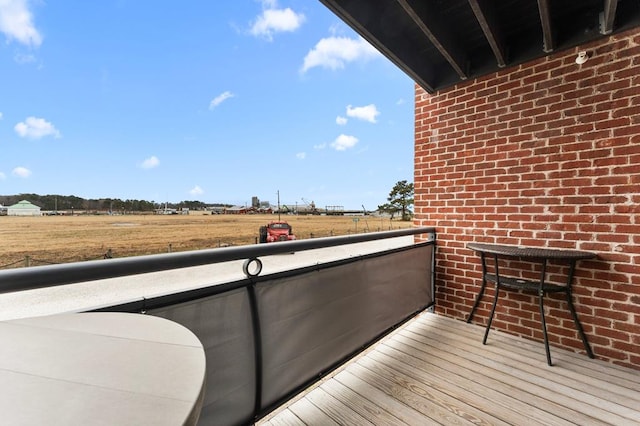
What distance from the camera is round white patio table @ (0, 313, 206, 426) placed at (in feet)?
1.13

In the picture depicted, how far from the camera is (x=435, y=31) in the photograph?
1.89 m

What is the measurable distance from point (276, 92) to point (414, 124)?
38644mm

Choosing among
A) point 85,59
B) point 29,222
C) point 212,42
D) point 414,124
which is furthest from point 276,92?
point 414,124

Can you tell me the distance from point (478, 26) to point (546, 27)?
0.42 meters

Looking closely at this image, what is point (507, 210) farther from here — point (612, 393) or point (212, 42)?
point (212, 42)

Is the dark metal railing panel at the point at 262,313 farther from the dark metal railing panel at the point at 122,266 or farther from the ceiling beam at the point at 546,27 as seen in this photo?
the ceiling beam at the point at 546,27

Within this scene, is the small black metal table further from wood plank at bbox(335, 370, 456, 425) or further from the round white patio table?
the round white patio table

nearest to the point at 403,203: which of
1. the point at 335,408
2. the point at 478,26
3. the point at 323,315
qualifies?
the point at 478,26

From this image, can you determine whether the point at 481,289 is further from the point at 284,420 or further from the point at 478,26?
the point at 478,26

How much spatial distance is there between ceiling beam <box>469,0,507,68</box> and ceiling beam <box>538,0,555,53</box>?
241 mm

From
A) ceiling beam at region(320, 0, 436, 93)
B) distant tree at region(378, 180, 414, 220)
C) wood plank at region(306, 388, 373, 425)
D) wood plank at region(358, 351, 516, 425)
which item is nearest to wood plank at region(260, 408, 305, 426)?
wood plank at region(306, 388, 373, 425)

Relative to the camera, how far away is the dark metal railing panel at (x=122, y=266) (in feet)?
2.24

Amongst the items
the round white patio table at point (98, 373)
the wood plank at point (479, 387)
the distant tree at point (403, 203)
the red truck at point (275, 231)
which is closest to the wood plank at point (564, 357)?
the wood plank at point (479, 387)

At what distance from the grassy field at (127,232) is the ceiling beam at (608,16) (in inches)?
516
